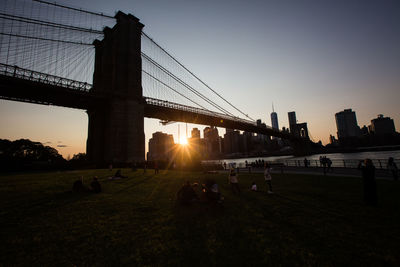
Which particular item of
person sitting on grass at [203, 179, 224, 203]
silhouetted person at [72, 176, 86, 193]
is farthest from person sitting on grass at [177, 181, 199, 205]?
silhouetted person at [72, 176, 86, 193]

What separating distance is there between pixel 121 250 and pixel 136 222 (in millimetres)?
1497

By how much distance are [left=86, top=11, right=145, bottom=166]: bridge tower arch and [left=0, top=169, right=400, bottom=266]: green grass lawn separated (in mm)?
18418

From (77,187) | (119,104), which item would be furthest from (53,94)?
(77,187)

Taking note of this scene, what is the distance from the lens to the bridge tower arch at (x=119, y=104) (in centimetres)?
2486

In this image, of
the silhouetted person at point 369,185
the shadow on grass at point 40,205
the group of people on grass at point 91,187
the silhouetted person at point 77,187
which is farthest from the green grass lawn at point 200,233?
the silhouetted person at point 77,187

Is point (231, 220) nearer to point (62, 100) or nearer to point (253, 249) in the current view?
point (253, 249)

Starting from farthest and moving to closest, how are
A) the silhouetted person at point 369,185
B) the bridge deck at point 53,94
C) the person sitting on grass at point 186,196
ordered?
1. the bridge deck at point 53,94
2. the person sitting on grass at point 186,196
3. the silhouetted person at point 369,185

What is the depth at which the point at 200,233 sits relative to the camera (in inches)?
171

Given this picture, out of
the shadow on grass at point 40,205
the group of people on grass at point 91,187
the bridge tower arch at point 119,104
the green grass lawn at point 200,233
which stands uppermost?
the bridge tower arch at point 119,104

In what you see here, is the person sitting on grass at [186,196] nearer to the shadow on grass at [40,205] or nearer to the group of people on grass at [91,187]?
the shadow on grass at [40,205]

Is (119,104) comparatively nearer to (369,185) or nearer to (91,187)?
(91,187)

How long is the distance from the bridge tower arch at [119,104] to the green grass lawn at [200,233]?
60.4ft

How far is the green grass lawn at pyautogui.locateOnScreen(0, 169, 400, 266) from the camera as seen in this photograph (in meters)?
3.20

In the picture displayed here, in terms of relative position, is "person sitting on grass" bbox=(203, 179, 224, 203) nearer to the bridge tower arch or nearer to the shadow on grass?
the shadow on grass
